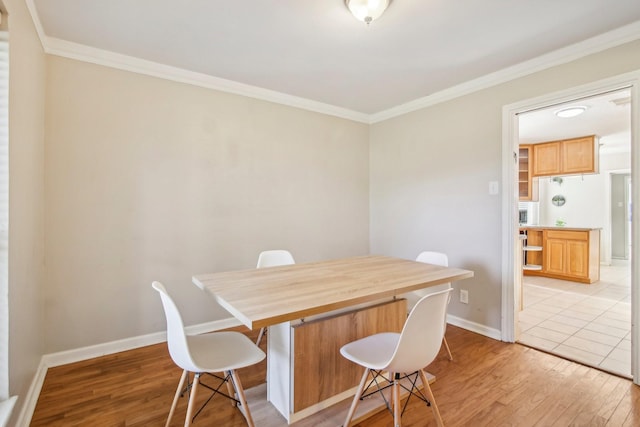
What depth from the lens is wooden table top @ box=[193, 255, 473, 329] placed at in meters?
1.23

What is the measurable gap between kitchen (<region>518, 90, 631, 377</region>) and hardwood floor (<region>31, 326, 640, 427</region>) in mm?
398

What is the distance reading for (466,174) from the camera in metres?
2.95

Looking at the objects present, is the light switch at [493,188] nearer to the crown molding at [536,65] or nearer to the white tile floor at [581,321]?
the crown molding at [536,65]

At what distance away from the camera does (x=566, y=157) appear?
16.5ft

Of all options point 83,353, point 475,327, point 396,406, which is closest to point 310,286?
point 396,406

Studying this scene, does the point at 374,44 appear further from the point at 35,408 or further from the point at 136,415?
the point at 35,408

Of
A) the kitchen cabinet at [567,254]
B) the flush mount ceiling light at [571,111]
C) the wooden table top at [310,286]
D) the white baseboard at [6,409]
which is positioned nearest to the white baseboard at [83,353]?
the white baseboard at [6,409]

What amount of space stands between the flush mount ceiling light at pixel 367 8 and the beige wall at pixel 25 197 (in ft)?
5.35

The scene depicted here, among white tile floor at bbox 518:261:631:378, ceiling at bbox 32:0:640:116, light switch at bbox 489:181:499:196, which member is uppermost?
ceiling at bbox 32:0:640:116

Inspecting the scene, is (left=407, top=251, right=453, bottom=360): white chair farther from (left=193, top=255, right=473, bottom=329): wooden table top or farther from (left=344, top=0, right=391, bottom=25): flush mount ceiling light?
(left=344, top=0, right=391, bottom=25): flush mount ceiling light

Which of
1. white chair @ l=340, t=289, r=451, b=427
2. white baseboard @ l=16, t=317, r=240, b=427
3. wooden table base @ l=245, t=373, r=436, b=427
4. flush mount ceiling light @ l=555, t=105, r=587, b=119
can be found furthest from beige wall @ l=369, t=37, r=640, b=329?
white baseboard @ l=16, t=317, r=240, b=427

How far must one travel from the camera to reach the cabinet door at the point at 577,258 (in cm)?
472

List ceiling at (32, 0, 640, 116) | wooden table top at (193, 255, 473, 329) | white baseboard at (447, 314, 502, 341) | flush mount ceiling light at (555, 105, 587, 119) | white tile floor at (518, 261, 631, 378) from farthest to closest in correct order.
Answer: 1. flush mount ceiling light at (555, 105, 587, 119)
2. white baseboard at (447, 314, 502, 341)
3. white tile floor at (518, 261, 631, 378)
4. ceiling at (32, 0, 640, 116)
5. wooden table top at (193, 255, 473, 329)

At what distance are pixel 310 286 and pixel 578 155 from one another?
5.51 m
